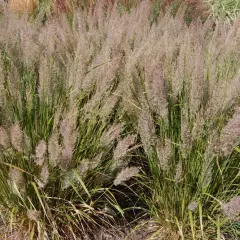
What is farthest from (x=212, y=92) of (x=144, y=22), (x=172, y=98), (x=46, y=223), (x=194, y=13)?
(x=194, y=13)

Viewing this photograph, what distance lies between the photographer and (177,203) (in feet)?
7.08

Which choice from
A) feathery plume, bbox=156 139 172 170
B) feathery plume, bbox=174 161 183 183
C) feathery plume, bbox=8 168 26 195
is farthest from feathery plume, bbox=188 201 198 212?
feathery plume, bbox=8 168 26 195

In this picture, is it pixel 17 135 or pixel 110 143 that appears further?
pixel 110 143

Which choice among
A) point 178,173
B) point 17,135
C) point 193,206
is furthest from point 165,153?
point 17,135

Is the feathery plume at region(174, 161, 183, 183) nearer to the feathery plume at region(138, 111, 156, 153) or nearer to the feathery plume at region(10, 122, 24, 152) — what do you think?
the feathery plume at region(138, 111, 156, 153)

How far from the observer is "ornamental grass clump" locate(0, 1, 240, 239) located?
1835 mm

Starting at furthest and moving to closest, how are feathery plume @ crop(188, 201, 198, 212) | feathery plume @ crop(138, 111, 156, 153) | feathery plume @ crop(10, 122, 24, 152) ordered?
feathery plume @ crop(188, 201, 198, 212) < feathery plume @ crop(138, 111, 156, 153) < feathery plume @ crop(10, 122, 24, 152)

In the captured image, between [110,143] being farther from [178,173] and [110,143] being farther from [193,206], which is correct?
[193,206]

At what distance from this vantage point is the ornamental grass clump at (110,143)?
6.02 ft

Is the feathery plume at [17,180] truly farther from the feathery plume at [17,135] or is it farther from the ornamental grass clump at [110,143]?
the feathery plume at [17,135]

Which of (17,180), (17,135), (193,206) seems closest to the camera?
(17,135)

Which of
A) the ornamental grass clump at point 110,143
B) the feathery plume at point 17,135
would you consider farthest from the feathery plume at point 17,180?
the feathery plume at point 17,135

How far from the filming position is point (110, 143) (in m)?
2.12

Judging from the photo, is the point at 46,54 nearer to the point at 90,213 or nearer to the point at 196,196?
the point at 90,213
